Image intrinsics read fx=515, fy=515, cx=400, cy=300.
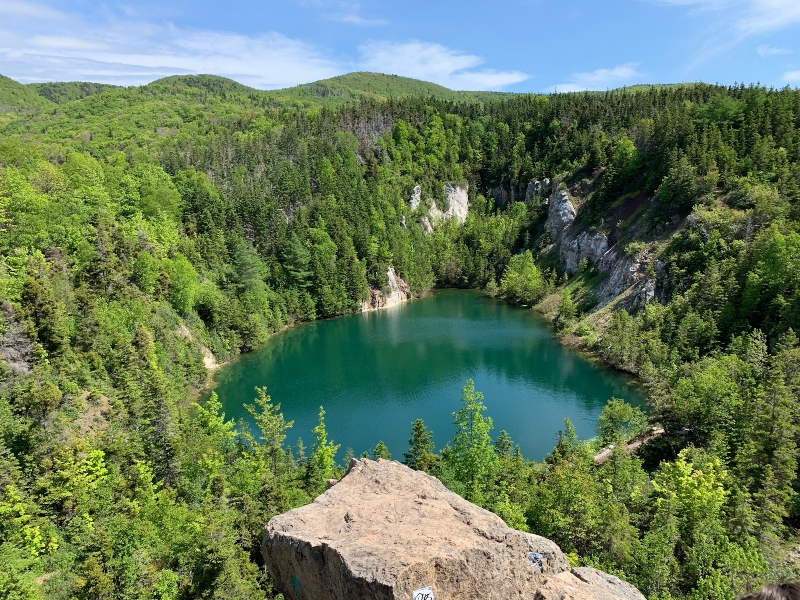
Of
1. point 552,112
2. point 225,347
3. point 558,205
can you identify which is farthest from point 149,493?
point 552,112

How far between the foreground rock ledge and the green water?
2535 centimetres

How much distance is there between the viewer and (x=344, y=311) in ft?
274

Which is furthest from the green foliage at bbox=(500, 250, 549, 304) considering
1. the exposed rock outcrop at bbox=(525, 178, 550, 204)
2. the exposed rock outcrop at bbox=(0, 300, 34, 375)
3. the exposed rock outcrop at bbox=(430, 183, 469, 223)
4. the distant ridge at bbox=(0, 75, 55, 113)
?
the distant ridge at bbox=(0, 75, 55, 113)

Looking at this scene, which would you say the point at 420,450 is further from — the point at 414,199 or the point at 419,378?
the point at 414,199

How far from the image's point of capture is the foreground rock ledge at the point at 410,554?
29.0ft

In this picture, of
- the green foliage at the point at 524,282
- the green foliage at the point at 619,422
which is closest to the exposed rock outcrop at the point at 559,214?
the green foliage at the point at 524,282

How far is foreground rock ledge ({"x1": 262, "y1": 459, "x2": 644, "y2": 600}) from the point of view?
8836mm

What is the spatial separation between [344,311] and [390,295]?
12116mm

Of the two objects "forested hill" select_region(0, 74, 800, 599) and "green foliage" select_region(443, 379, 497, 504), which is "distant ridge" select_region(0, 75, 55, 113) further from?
"green foliage" select_region(443, 379, 497, 504)

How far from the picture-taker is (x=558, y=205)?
99438mm

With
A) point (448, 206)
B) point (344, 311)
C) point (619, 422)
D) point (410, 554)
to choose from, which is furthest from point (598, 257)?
point (410, 554)

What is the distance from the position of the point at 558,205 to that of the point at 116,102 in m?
109

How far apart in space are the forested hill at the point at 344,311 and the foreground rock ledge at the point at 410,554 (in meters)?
8.85

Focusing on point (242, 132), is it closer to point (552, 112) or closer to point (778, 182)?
point (552, 112)
